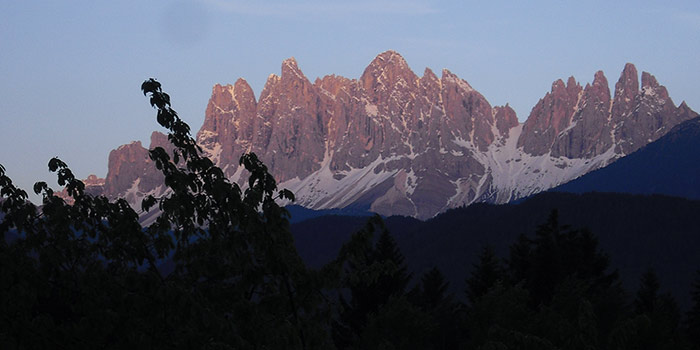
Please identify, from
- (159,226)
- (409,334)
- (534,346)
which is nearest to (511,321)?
(409,334)

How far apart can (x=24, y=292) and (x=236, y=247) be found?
3.24m

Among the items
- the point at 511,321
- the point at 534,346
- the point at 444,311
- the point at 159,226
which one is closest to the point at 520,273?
the point at 444,311

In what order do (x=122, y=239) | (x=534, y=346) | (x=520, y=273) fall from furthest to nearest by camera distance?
(x=520, y=273) → (x=534, y=346) → (x=122, y=239)

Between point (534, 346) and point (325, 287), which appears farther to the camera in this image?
point (534, 346)

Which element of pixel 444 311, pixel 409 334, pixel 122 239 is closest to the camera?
pixel 122 239

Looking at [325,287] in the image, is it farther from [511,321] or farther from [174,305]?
[511,321]

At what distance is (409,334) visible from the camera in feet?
170

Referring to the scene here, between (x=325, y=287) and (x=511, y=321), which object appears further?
(x=511, y=321)

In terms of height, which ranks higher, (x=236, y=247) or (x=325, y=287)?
(x=236, y=247)

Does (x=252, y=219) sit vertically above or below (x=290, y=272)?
above

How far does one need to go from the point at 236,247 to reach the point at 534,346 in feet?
27.5

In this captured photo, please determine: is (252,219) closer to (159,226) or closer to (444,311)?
(159,226)

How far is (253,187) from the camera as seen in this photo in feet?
50.1

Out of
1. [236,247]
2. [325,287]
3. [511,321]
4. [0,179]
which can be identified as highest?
[0,179]
